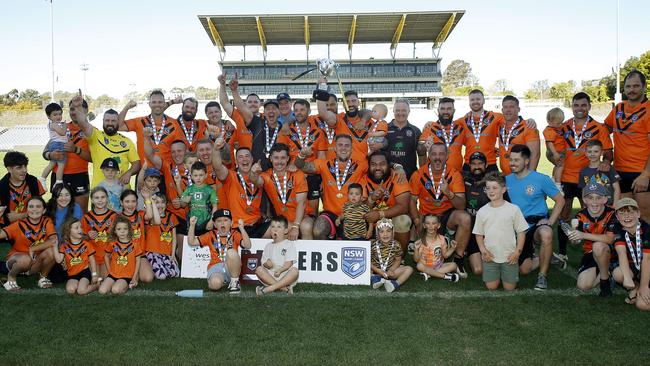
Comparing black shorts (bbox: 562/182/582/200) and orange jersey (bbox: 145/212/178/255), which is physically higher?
black shorts (bbox: 562/182/582/200)

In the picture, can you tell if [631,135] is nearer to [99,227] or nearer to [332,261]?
[332,261]

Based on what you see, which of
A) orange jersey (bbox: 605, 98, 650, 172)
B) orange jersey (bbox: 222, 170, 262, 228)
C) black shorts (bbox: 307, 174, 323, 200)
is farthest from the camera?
black shorts (bbox: 307, 174, 323, 200)

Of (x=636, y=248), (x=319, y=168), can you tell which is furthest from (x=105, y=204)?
(x=636, y=248)

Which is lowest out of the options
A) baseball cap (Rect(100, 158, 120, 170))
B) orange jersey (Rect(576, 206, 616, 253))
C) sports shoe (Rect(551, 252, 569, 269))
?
sports shoe (Rect(551, 252, 569, 269))

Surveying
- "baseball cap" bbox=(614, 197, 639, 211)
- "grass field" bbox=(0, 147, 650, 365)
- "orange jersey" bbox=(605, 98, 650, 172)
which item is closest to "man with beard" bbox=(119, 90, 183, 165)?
"grass field" bbox=(0, 147, 650, 365)

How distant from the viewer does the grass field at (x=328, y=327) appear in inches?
144

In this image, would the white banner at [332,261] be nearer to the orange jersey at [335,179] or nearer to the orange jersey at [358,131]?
the orange jersey at [335,179]

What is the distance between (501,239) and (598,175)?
61.3 inches

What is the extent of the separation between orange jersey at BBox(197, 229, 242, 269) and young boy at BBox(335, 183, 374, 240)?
3.81 feet

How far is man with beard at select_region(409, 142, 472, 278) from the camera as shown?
596cm

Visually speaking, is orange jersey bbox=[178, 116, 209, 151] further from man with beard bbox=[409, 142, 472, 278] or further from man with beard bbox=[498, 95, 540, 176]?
man with beard bbox=[498, 95, 540, 176]

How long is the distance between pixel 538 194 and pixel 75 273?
15.8ft

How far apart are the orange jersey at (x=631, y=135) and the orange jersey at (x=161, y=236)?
5271 mm

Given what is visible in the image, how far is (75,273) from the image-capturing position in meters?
5.34
